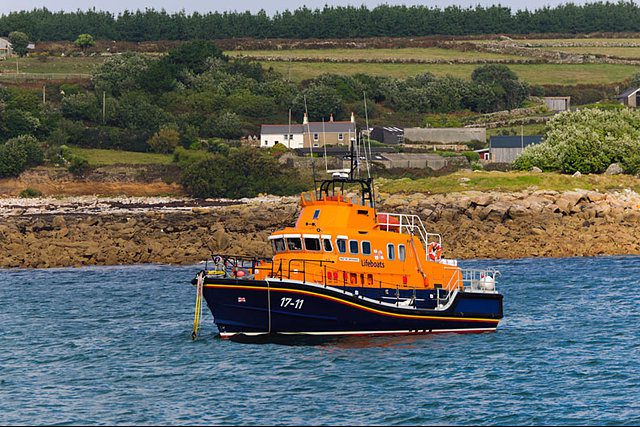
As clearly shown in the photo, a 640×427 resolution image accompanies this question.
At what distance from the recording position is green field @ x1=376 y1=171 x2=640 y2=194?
63.1 m

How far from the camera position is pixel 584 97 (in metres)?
124

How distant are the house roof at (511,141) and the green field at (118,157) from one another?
24.1 meters

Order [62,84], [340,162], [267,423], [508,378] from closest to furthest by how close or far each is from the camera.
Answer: [267,423], [508,378], [340,162], [62,84]

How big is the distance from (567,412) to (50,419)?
1007 cm

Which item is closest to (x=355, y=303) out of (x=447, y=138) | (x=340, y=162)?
(x=340, y=162)

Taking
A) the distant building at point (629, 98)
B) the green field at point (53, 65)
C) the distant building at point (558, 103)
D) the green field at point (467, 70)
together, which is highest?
the green field at point (53, 65)

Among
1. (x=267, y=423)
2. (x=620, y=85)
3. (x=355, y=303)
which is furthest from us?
(x=620, y=85)

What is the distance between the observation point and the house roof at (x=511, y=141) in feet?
Answer: 306

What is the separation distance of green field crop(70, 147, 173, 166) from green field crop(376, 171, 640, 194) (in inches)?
1080

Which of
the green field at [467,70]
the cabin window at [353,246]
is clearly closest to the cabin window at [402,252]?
the cabin window at [353,246]

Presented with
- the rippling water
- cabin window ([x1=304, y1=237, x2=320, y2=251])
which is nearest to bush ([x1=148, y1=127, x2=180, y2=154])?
the rippling water

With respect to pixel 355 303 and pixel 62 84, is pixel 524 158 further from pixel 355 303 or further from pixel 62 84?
pixel 62 84

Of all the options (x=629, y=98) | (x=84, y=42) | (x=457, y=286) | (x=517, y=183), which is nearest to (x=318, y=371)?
(x=457, y=286)

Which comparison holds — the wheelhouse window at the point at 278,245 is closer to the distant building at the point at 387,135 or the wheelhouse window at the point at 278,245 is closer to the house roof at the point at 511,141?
the house roof at the point at 511,141
